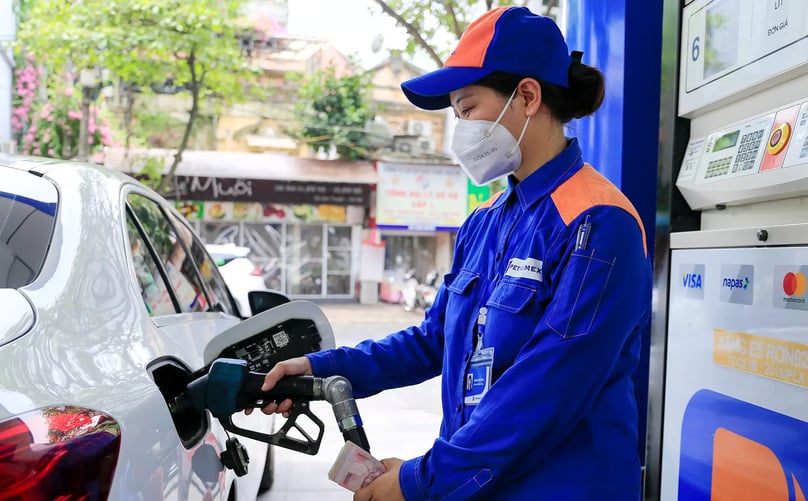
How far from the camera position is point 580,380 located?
1.38 meters

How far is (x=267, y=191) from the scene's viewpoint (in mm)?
19312

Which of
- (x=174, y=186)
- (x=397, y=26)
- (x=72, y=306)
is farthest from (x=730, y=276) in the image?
(x=174, y=186)

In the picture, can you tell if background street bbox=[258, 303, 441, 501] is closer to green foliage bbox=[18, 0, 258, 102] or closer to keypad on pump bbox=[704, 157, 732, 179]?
keypad on pump bbox=[704, 157, 732, 179]

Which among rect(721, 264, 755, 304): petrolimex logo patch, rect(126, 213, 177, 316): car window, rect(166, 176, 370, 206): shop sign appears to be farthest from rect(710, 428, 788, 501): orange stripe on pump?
rect(166, 176, 370, 206): shop sign

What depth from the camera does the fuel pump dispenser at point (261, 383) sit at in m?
1.60

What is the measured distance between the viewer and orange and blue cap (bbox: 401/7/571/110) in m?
1.55

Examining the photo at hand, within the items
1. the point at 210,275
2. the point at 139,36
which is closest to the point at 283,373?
the point at 210,275

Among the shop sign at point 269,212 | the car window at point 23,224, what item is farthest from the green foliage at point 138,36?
the car window at point 23,224

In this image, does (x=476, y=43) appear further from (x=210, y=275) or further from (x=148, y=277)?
(x=210, y=275)

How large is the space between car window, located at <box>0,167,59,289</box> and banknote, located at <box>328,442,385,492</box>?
72 cm

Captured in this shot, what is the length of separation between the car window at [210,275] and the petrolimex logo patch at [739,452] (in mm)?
1885

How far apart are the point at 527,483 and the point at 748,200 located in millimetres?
951

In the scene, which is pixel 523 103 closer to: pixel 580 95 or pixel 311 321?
pixel 580 95

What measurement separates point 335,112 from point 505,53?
17959 millimetres
